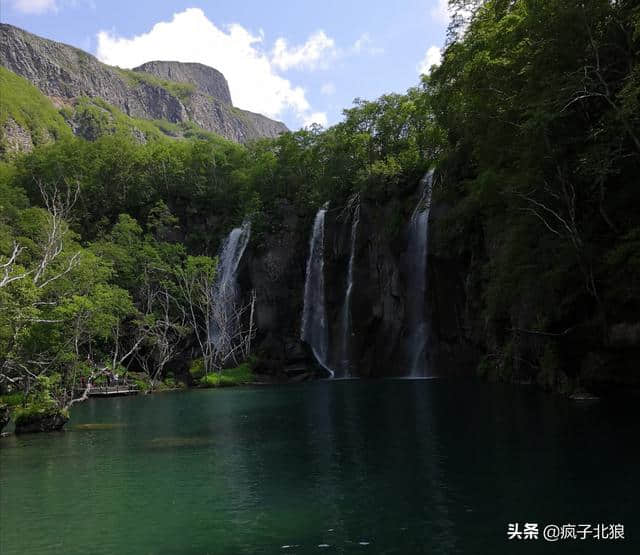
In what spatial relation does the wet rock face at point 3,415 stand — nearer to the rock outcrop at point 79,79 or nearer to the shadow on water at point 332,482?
the shadow on water at point 332,482

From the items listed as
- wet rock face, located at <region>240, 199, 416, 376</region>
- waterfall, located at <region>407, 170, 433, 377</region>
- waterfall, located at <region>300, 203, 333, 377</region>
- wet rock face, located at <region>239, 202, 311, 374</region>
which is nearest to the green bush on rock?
waterfall, located at <region>407, 170, 433, 377</region>

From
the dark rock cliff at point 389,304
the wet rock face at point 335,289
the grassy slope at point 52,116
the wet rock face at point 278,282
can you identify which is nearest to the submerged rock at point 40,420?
the dark rock cliff at point 389,304

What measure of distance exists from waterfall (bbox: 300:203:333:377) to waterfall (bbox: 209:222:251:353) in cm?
586

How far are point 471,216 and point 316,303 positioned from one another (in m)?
18.5

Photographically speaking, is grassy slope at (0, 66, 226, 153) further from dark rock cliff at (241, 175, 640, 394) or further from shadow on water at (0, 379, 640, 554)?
shadow on water at (0, 379, 640, 554)

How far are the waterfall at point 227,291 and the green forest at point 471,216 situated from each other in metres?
A: 1.18

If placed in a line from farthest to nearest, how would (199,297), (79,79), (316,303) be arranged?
(79,79) < (199,297) < (316,303)

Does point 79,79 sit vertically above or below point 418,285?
above

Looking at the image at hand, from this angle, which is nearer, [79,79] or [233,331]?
[233,331]

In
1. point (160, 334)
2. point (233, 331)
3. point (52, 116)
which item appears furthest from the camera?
point (52, 116)

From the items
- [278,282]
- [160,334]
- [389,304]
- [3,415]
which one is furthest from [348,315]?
[3,415]

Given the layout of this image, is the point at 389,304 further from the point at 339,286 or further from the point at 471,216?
the point at 471,216

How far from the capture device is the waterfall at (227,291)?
46.8m

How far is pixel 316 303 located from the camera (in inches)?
1853
